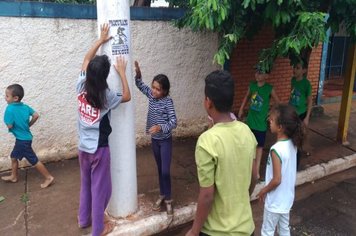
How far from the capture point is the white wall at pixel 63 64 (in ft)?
14.8

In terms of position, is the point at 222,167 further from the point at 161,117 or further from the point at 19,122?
the point at 19,122

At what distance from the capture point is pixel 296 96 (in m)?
5.03

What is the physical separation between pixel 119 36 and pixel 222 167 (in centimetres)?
176

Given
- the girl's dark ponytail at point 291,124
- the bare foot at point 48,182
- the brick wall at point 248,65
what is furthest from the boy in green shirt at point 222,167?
the brick wall at point 248,65

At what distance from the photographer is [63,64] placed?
4.81 meters

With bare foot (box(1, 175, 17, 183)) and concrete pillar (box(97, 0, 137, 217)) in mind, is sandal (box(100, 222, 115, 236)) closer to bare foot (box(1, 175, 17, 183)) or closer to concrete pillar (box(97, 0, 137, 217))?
concrete pillar (box(97, 0, 137, 217))

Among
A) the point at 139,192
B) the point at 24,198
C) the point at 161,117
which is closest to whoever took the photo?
the point at 161,117

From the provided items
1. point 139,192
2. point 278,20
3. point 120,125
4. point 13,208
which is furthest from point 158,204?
point 278,20

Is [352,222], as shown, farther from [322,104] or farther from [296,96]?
[322,104]

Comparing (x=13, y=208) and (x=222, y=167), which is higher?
(x=222, y=167)

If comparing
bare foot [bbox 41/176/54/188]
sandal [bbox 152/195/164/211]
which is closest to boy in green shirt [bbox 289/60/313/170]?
sandal [bbox 152/195/164/211]

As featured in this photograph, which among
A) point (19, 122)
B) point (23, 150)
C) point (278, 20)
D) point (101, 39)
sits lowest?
point (23, 150)

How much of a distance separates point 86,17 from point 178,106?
2.01m

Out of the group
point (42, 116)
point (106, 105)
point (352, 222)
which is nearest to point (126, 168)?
point (106, 105)
